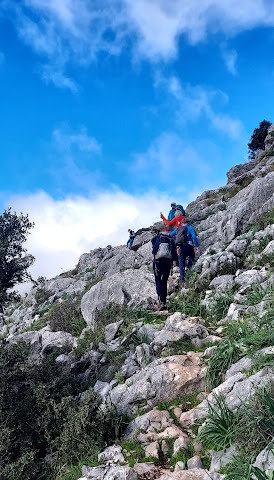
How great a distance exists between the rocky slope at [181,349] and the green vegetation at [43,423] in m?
0.47

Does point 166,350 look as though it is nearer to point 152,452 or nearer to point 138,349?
point 138,349

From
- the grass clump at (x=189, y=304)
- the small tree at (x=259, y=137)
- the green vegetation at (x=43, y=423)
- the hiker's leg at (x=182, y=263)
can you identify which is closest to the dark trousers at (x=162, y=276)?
the grass clump at (x=189, y=304)

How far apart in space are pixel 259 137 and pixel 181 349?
60.6 metres

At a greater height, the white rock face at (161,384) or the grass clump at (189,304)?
the grass clump at (189,304)

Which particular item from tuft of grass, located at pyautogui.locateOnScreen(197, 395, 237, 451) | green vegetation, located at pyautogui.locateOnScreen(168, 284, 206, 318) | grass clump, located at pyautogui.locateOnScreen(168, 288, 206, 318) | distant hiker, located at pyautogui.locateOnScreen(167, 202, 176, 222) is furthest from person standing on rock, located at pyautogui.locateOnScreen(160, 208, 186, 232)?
tuft of grass, located at pyautogui.locateOnScreen(197, 395, 237, 451)

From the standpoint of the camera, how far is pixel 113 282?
54.6 ft

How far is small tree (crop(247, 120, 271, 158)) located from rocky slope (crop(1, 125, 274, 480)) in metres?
47.3

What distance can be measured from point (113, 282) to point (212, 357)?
28.4 feet

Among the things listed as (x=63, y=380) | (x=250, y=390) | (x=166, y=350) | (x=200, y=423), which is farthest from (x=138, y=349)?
(x=250, y=390)

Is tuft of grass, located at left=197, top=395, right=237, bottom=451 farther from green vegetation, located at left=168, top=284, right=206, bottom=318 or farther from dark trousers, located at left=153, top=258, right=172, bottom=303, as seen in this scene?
dark trousers, located at left=153, top=258, right=172, bottom=303

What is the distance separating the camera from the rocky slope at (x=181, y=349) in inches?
247

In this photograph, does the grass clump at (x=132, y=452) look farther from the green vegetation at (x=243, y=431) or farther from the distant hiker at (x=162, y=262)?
the distant hiker at (x=162, y=262)

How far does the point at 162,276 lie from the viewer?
14.0m

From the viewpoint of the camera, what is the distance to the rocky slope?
6281 mm
